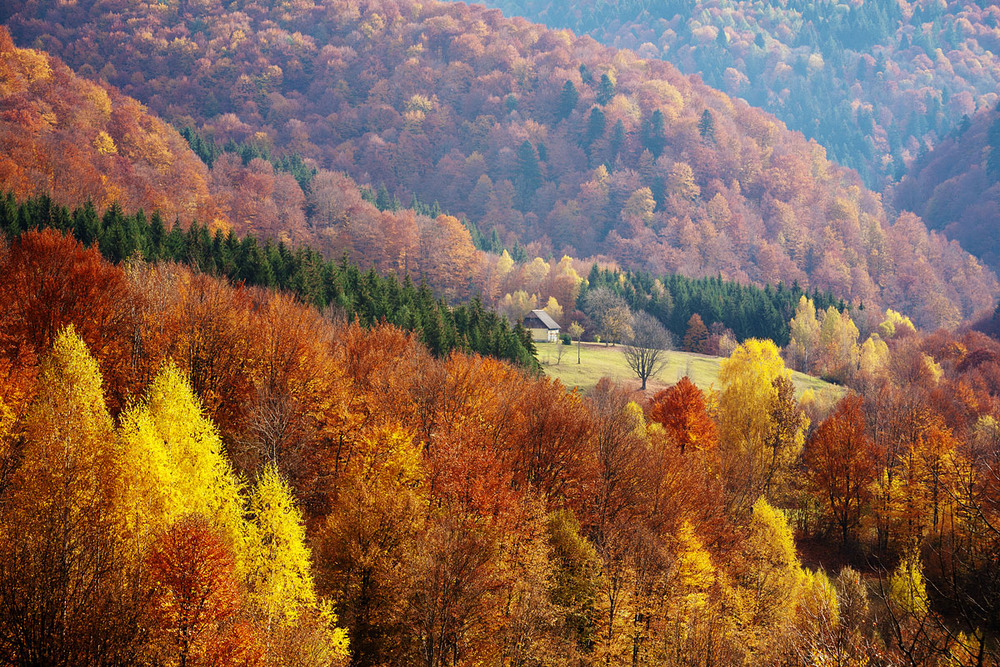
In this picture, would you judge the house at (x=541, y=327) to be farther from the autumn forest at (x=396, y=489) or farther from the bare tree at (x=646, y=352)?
the autumn forest at (x=396, y=489)

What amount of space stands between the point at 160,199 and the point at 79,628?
9180 centimetres

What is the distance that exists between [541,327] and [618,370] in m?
21.6

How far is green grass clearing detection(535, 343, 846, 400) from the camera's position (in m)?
93.7

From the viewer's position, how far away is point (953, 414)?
268 feet

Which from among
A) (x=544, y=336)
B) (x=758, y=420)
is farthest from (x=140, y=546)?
(x=544, y=336)

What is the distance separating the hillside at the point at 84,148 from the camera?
86688mm

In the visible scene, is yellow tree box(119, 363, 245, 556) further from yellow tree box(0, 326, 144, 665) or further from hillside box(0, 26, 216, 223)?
hillside box(0, 26, 216, 223)

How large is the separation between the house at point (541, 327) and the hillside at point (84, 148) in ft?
187

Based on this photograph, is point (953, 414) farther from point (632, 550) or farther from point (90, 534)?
point (90, 534)

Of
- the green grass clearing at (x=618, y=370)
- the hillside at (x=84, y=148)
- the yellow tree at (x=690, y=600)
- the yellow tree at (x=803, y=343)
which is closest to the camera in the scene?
the yellow tree at (x=690, y=600)

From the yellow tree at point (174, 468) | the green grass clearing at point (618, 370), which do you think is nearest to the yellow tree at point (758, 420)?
the green grass clearing at point (618, 370)

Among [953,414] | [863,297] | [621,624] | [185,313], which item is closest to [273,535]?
[621,624]

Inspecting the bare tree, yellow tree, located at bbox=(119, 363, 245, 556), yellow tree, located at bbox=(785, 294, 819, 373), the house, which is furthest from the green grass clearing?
yellow tree, located at bbox=(119, 363, 245, 556)

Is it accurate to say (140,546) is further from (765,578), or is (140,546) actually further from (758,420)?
(758,420)
